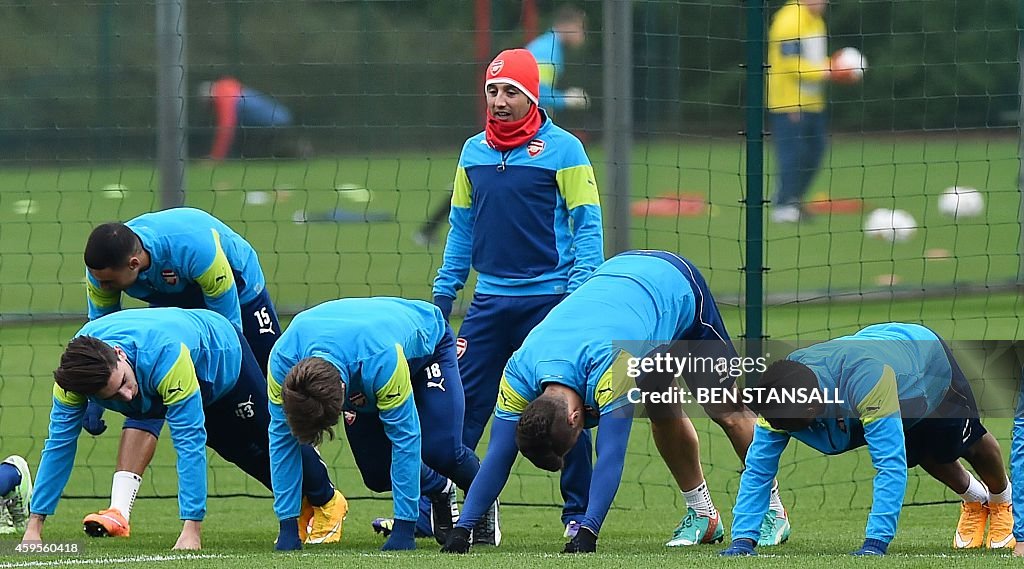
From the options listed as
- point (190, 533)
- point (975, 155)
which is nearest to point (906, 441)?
point (190, 533)

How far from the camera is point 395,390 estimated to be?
5.99 metres

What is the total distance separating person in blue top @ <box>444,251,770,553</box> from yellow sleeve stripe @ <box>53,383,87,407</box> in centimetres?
143

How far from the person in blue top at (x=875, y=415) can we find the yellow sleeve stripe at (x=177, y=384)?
200 cm

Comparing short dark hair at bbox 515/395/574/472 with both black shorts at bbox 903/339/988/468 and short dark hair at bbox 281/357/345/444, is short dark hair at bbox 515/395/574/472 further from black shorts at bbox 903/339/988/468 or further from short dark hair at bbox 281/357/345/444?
black shorts at bbox 903/339/988/468

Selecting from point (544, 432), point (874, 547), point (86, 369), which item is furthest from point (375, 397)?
point (874, 547)

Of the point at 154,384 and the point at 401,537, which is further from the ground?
the point at 154,384

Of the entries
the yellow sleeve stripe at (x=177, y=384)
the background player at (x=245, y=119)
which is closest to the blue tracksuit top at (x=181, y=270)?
the yellow sleeve stripe at (x=177, y=384)

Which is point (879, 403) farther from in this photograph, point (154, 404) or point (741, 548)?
point (154, 404)

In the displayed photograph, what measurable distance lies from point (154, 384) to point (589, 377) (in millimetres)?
1604

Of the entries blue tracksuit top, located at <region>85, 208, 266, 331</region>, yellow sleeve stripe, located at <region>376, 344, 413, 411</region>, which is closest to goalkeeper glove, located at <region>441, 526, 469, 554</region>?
yellow sleeve stripe, located at <region>376, 344, 413, 411</region>

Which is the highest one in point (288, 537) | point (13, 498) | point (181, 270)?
point (181, 270)

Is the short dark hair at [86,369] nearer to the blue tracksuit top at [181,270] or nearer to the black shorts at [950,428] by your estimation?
the blue tracksuit top at [181,270]

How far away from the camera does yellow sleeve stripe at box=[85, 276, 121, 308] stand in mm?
6930

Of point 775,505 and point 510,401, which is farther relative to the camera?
point 775,505
